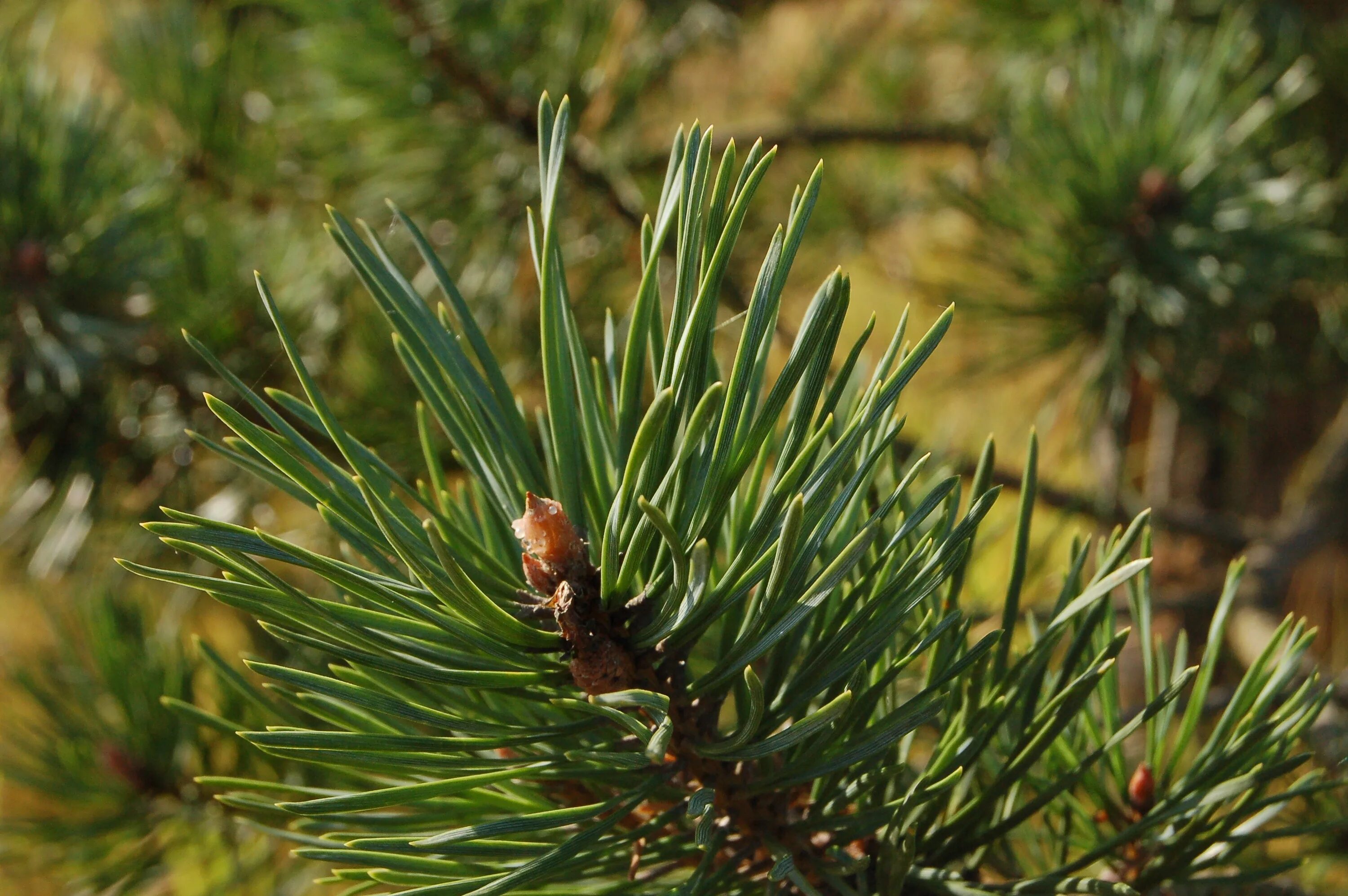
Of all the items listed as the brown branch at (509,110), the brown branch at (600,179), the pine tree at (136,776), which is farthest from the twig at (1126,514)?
the pine tree at (136,776)

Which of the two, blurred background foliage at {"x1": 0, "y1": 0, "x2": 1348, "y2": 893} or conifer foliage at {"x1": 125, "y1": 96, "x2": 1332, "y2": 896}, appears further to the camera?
blurred background foliage at {"x1": 0, "y1": 0, "x2": 1348, "y2": 893}

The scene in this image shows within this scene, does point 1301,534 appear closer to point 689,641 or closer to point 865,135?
point 865,135

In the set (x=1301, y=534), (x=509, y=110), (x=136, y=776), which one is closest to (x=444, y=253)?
(x=509, y=110)

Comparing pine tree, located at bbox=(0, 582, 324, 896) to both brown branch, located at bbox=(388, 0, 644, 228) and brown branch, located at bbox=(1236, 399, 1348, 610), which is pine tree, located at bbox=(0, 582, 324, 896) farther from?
brown branch, located at bbox=(1236, 399, 1348, 610)

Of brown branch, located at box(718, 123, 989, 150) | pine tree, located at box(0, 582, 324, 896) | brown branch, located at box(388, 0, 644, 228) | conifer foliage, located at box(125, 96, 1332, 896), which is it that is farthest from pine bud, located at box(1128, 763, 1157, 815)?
brown branch, located at box(718, 123, 989, 150)

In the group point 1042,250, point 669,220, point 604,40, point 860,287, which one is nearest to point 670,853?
point 669,220

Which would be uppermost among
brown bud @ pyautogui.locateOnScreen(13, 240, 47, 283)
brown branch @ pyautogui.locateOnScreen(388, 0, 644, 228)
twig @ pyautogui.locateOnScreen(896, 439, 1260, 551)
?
brown branch @ pyautogui.locateOnScreen(388, 0, 644, 228)

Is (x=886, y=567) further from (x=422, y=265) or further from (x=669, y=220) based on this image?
(x=422, y=265)
